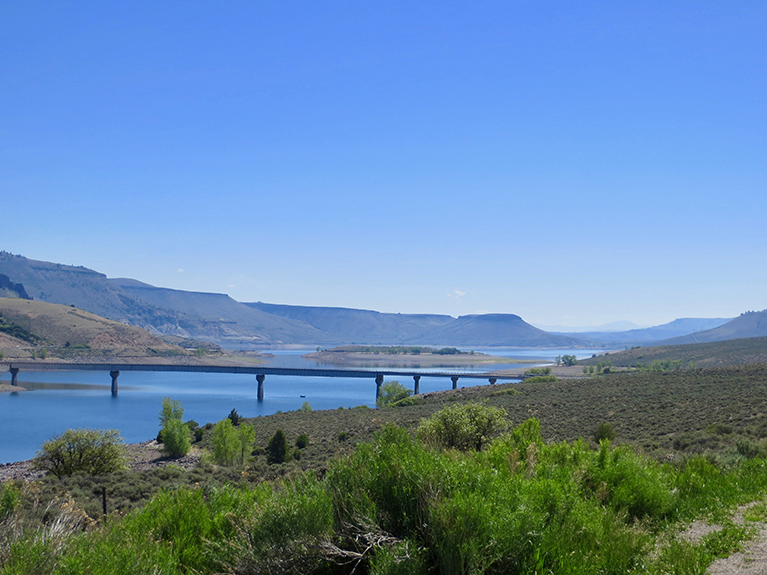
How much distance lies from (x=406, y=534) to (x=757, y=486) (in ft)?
26.9

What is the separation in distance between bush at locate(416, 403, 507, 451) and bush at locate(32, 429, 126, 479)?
15.9m

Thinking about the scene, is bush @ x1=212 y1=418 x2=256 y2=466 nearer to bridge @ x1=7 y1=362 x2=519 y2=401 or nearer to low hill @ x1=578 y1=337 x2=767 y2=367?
bridge @ x1=7 y1=362 x2=519 y2=401

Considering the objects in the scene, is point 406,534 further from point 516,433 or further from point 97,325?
point 97,325

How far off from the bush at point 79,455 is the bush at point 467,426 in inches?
627

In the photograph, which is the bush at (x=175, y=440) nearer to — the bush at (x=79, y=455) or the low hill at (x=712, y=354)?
the bush at (x=79, y=455)

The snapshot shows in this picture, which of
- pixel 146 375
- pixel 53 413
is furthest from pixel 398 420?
pixel 146 375

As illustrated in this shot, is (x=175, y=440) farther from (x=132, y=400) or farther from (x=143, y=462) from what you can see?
(x=132, y=400)

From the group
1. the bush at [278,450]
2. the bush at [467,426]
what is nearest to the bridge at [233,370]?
the bush at [278,450]

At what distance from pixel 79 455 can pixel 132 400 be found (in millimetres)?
75154

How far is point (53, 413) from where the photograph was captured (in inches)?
2950

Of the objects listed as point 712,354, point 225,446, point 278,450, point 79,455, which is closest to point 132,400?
point 225,446

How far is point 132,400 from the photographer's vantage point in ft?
313

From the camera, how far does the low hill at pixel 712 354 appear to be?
4515 inches

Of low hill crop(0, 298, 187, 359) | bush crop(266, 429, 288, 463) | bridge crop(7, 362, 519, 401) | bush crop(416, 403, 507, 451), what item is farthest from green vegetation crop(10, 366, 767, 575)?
low hill crop(0, 298, 187, 359)
